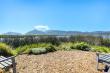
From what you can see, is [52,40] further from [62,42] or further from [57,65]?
[57,65]

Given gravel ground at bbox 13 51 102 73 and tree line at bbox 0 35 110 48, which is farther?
tree line at bbox 0 35 110 48

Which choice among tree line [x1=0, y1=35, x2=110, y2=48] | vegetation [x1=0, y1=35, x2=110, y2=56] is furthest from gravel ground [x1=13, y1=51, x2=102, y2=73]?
tree line [x1=0, y1=35, x2=110, y2=48]

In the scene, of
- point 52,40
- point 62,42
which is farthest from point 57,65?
point 52,40

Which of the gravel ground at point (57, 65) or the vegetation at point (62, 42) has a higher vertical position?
the vegetation at point (62, 42)

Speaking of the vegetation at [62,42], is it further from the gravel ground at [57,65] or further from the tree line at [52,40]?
the gravel ground at [57,65]

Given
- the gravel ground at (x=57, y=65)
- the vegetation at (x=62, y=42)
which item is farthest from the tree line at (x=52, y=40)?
the gravel ground at (x=57, y=65)

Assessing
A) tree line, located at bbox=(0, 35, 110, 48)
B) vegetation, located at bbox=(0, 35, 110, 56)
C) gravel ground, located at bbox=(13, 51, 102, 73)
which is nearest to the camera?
gravel ground, located at bbox=(13, 51, 102, 73)

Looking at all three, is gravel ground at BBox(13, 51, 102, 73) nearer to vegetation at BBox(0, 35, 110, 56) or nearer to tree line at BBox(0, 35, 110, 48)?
vegetation at BBox(0, 35, 110, 56)

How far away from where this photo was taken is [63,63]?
8805 millimetres

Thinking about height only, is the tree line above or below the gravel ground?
above

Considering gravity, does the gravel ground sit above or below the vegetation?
below

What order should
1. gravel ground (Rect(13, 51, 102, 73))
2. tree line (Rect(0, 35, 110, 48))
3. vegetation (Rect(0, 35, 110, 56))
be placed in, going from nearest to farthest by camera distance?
1. gravel ground (Rect(13, 51, 102, 73))
2. vegetation (Rect(0, 35, 110, 56))
3. tree line (Rect(0, 35, 110, 48))

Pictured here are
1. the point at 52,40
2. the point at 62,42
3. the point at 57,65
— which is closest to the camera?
the point at 57,65

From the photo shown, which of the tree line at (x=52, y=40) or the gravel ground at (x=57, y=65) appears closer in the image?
the gravel ground at (x=57, y=65)
